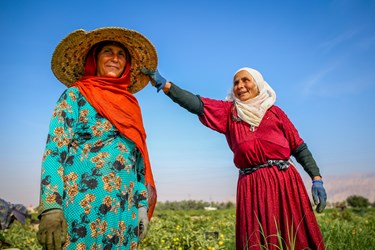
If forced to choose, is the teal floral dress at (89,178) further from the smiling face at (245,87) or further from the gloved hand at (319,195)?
the gloved hand at (319,195)

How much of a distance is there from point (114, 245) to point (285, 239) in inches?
61.4

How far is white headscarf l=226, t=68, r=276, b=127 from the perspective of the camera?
3.14 meters

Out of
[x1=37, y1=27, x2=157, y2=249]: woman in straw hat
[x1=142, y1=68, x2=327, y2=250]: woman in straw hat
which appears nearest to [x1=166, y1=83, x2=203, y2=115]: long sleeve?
[x1=142, y1=68, x2=327, y2=250]: woman in straw hat

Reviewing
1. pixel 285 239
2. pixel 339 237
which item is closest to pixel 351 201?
pixel 339 237

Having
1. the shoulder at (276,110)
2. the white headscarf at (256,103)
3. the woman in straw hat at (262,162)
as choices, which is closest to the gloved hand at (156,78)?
the woman in straw hat at (262,162)

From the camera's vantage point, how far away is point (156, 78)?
2.97 m

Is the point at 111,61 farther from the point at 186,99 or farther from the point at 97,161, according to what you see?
the point at 186,99

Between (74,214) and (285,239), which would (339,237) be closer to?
(285,239)

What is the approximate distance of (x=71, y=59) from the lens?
2.54 meters

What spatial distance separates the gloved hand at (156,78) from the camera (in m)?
2.82

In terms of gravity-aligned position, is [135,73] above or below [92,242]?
above

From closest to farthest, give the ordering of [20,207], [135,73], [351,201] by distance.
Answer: [135,73] < [20,207] < [351,201]

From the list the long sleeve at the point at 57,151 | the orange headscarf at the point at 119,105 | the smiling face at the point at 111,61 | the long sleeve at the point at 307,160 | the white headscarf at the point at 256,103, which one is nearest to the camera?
the long sleeve at the point at 57,151

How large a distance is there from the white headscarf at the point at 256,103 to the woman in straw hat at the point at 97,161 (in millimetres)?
1171
